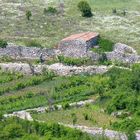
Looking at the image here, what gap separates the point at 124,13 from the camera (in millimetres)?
64625

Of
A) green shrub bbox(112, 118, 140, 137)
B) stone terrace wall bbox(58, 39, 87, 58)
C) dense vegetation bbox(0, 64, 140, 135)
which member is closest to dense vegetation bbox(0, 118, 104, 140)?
green shrub bbox(112, 118, 140, 137)

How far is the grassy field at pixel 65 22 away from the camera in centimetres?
5797

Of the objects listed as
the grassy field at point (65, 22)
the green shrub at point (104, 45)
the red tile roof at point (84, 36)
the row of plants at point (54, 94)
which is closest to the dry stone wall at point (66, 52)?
the green shrub at point (104, 45)

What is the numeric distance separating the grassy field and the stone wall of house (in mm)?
2393

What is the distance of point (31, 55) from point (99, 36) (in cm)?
581

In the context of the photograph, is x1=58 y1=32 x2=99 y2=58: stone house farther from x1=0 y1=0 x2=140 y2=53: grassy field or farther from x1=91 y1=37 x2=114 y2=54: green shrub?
x1=0 y1=0 x2=140 y2=53: grassy field

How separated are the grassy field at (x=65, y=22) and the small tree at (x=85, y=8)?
19.8 inches

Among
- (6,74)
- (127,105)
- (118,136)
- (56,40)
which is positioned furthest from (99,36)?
(118,136)

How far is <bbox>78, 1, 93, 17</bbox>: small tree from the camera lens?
2516 inches

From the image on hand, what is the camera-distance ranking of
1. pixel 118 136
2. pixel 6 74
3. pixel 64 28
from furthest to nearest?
pixel 64 28 < pixel 6 74 < pixel 118 136

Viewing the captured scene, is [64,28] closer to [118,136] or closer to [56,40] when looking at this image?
[56,40]

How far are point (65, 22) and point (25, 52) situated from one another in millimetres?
9070

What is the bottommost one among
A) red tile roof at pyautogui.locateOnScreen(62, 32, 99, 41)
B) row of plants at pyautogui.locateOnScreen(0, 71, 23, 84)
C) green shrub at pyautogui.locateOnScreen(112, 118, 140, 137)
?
row of plants at pyautogui.locateOnScreen(0, 71, 23, 84)

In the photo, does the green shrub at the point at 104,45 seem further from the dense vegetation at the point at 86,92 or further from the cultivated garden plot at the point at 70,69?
the dense vegetation at the point at 86,92
